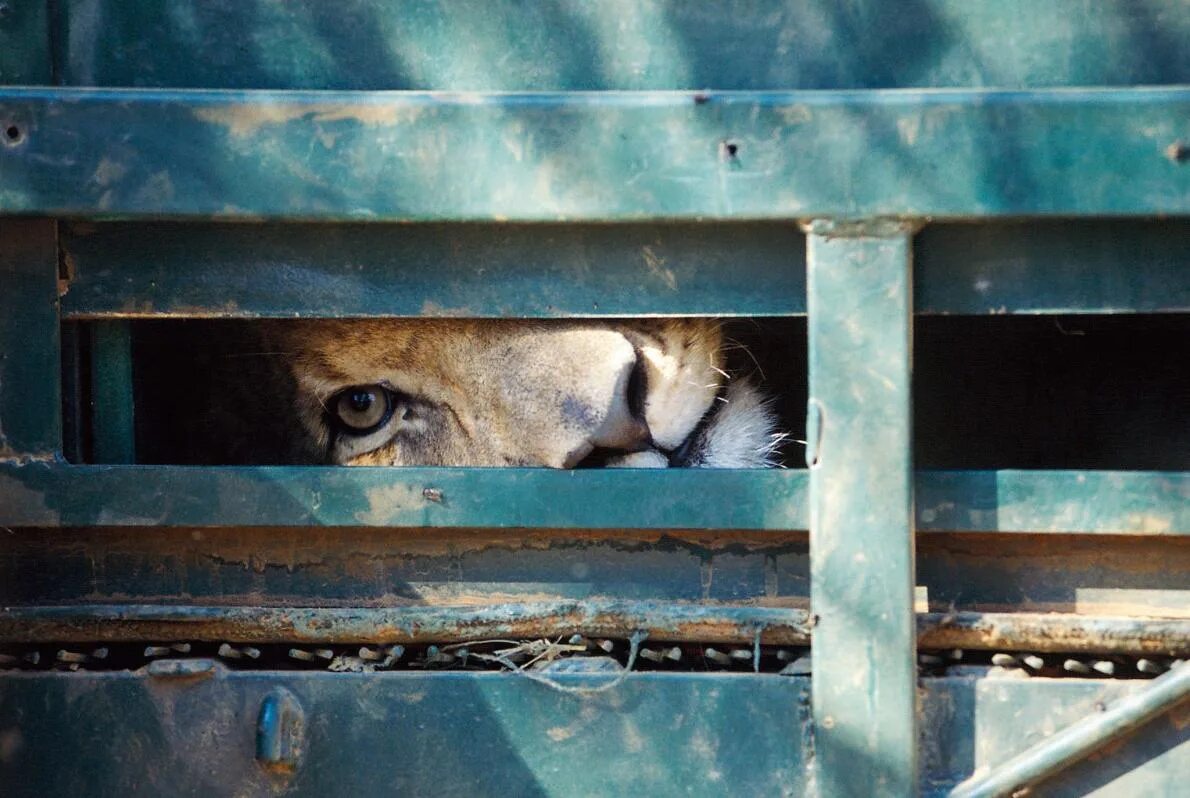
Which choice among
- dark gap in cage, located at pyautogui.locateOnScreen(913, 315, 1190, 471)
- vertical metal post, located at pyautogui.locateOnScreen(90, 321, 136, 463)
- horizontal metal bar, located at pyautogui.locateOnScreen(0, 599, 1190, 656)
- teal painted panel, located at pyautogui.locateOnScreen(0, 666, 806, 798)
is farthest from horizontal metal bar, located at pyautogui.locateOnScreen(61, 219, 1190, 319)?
dark gap in cage, located at pyautogui.locateOnScreen(913, 315, 1190, 471)

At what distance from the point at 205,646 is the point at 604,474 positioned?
0.65 m

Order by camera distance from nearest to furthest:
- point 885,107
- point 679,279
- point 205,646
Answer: point 885,107 → point 679,279 → point 205,646

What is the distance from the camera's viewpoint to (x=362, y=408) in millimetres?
2559

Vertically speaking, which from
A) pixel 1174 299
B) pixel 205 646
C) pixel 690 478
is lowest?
pixel 205 646

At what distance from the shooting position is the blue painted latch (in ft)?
5.62

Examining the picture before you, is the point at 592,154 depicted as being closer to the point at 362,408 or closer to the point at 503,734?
the point at 503,734

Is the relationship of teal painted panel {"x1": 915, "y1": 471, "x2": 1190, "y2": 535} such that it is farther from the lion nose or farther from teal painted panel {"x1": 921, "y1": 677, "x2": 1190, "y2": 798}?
the lion nose

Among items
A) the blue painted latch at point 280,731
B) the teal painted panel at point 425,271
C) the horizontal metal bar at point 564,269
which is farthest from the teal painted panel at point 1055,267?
the blue painted latch at point 280,731

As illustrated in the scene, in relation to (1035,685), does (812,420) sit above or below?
above

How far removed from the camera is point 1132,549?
173cm

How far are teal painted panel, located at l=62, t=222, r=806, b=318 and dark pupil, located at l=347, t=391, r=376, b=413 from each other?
76 cm

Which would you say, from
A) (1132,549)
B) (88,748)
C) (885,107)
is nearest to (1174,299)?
(1132,549)

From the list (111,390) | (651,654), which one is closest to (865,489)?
(651,654)

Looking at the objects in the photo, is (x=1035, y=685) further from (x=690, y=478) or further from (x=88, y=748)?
(x=88, y=748)
